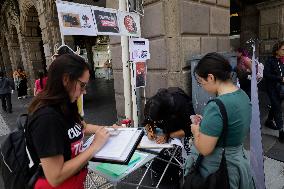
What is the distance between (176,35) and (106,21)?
1271 mm

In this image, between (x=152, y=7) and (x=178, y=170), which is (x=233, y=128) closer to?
(x=178, y=170)

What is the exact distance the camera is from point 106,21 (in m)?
3.16

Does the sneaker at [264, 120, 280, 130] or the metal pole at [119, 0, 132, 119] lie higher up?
the metal pole at [119, 0, 132, 119]

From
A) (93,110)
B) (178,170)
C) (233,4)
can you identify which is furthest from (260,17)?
(178,170)

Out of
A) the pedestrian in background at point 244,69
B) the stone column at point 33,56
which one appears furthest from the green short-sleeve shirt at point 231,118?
the stone column at point 33,56

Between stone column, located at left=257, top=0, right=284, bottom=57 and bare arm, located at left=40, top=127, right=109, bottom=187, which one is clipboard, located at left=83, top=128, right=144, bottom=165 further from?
stone column, located at left=257, top=0, right=284, bottom=57

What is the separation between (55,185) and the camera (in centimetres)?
151

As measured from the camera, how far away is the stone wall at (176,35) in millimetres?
3984

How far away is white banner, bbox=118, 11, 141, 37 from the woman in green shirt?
1778 millimetres

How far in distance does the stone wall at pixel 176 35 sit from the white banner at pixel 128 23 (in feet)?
1.55

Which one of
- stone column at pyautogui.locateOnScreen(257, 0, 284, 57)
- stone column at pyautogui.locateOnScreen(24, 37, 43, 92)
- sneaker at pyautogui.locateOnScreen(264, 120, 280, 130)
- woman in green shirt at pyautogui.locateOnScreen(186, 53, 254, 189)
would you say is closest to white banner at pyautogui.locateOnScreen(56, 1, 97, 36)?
woman in green shirt at pyautogui.locateOnScreen(186, 53, 254, 189)

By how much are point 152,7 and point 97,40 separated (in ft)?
65.5

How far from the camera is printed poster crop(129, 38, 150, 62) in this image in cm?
361

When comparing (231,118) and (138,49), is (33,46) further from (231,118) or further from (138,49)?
(231,118)
